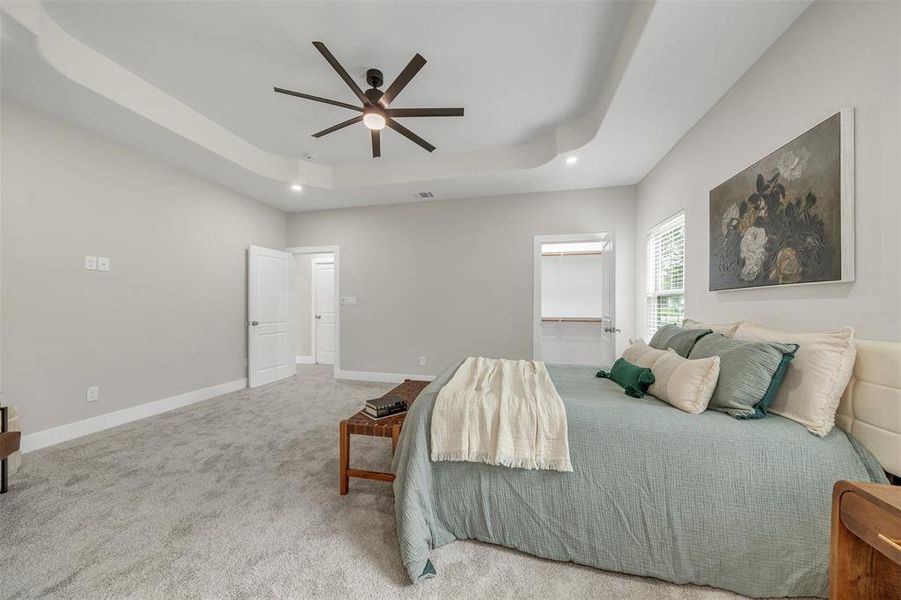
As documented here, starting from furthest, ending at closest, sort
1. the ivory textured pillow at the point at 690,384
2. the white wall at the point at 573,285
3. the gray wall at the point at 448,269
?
the white wall at the point at 573,285
the gray wall at the point at 448,269
the ivory textured pillow at the point at 690,384

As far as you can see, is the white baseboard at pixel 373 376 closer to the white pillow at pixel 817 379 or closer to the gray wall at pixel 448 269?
the gray wall at pixel 448 269

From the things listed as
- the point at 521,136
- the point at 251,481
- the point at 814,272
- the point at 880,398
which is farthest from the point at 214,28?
the point at 880,398

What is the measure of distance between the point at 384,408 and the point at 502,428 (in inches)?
32.5

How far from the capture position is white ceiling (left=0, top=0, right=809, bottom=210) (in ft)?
6.07

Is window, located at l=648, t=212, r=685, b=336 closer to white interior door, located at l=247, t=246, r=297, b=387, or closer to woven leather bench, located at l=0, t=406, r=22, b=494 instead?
woven leather bench, located at l=0, t=406, r=22, b=494

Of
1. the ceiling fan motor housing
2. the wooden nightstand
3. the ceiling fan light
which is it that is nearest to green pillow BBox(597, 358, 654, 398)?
the wooden nightstand

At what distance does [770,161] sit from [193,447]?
436 centimetres

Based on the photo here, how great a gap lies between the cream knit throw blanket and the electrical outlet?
3316mm

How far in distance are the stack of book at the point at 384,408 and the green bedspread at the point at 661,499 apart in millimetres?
442

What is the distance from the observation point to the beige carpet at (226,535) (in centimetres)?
130

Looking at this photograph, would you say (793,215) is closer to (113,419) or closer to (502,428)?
(502,428)

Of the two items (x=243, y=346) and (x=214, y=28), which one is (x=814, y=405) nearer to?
(x=214, y=28)

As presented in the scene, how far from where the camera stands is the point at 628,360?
2277 mm

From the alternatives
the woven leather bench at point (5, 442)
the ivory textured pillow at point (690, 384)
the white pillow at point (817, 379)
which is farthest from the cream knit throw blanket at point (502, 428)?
the woven leather bench at point (5, 442)
